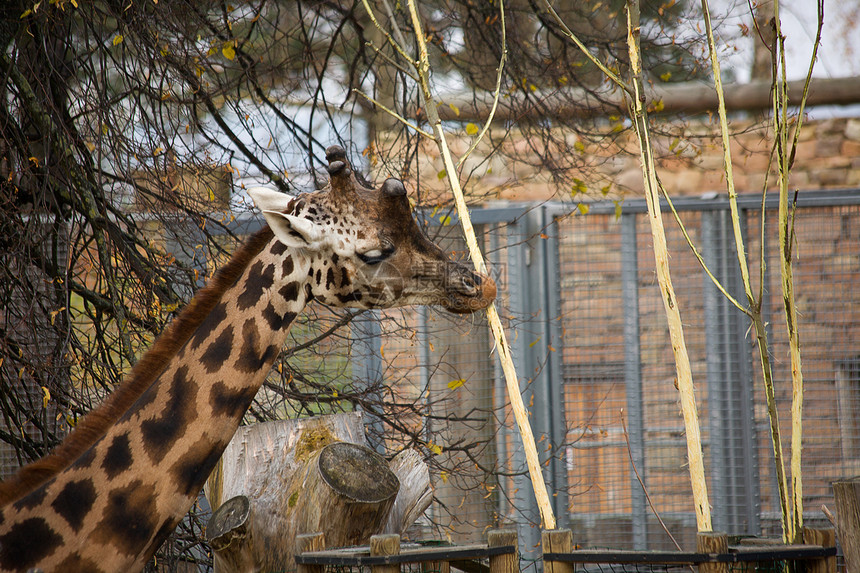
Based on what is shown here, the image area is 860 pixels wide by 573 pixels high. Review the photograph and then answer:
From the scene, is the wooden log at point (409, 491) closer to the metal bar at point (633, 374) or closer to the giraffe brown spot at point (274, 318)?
the giraffe brown spot at point (274, 318)

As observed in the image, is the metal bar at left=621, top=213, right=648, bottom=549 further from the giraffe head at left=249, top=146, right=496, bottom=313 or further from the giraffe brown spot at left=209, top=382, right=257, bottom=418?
the giraffe brown spot at left=209, top=382, right=257, bottom=418

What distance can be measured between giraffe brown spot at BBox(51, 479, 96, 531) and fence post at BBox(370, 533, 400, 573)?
0.87 metres

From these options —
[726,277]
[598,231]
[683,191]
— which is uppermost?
[683,191]

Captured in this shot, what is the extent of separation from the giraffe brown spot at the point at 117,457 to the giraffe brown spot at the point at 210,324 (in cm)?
36

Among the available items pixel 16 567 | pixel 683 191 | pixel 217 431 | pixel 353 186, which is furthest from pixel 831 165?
pixel 16 567

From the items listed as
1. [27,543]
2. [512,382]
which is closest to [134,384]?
[27,543]

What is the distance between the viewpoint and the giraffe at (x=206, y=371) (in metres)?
2.20

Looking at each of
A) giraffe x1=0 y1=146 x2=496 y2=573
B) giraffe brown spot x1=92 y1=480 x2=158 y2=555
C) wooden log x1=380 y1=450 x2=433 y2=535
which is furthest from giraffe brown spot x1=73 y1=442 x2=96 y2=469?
wooden log x1=380 y1=450 x2=433 y2=535

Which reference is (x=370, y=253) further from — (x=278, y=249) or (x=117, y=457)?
(x=117, y=457)

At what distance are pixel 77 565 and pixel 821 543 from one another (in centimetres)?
212

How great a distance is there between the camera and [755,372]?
5531 mm

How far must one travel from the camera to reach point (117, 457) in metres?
2.29

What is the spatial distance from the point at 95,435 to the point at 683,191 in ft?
25.0

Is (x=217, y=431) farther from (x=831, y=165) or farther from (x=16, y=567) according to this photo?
(x=831, y=165)
